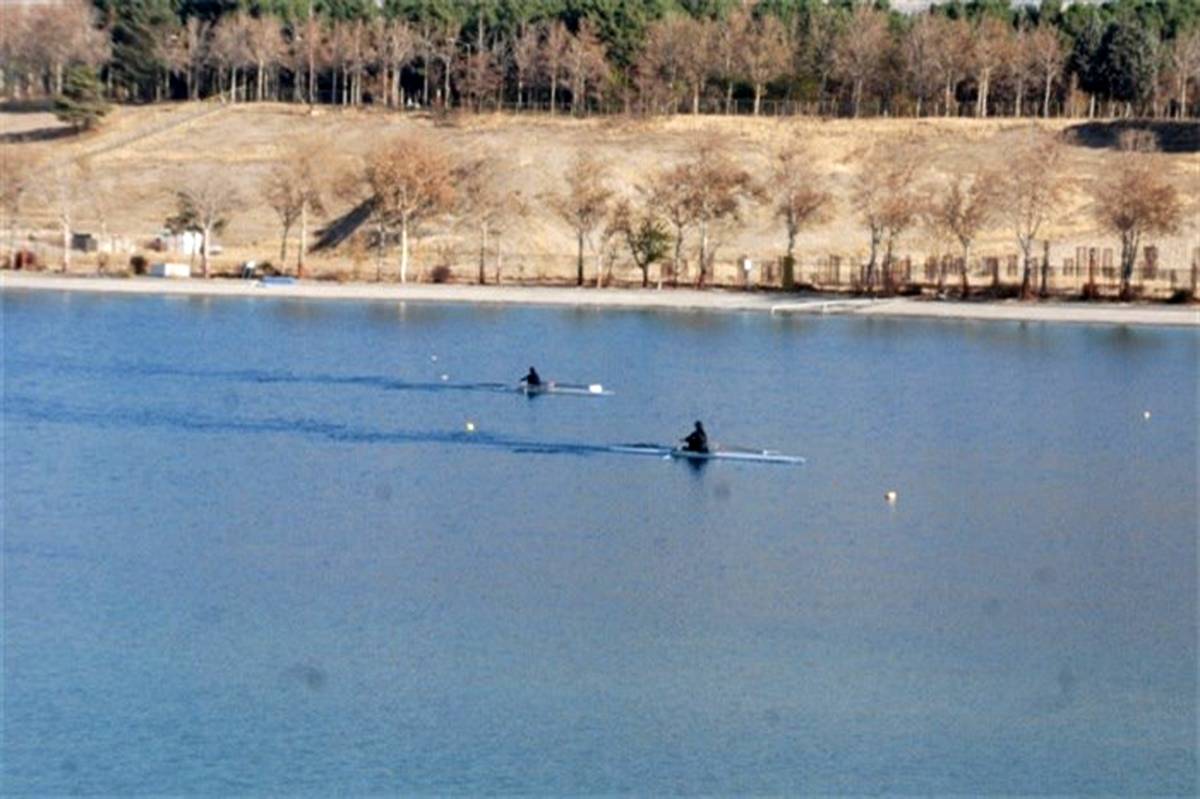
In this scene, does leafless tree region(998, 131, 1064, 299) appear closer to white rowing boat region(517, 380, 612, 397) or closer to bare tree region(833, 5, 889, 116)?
white rowing boat region(517, 380, 612, 397)

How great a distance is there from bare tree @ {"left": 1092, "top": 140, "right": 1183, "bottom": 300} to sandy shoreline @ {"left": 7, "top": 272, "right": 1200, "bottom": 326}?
4.16 meters

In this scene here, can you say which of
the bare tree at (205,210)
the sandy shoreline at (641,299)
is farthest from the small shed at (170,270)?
the sandy shoreline at (641,299)

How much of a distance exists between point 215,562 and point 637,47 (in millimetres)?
103203

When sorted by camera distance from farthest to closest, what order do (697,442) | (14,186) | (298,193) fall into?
(14,186), (298,193), (697,442)

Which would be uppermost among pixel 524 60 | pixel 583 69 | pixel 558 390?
pixel 524 60

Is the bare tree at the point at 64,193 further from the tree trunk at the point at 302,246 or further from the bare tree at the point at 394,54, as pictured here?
the bare tree at the point at 394,54

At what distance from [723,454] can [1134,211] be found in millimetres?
43051

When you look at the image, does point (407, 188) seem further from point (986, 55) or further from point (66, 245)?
point (986, 55)

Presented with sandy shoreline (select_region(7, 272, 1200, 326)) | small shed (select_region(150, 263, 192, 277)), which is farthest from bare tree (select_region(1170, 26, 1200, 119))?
small shed (select_region(150, 263, 192, 277))

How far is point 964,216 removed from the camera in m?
83.6

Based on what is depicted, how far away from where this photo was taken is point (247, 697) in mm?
26062

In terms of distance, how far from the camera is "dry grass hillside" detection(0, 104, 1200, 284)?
9375cm

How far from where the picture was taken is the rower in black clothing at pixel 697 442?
43.7 metres

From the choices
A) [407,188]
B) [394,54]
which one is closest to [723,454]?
[407,188]
